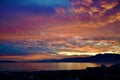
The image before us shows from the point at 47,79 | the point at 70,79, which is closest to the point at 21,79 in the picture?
the point at 47,79

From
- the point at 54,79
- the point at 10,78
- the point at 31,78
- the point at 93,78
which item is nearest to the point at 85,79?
the point at 93,78

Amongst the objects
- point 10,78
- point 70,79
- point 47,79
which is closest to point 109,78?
point 70,79

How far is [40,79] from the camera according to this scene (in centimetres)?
2939

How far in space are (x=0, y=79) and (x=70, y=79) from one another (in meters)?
8.07

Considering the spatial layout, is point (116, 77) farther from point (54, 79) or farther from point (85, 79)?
point (54, 79)

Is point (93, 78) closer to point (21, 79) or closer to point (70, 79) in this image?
point (70, 79)

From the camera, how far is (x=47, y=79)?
29.5m

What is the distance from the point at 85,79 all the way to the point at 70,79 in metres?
2.04

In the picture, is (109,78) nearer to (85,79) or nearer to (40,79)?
(85,79)

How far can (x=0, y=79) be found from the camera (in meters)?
29.1

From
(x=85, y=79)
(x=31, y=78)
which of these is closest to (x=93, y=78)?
(x=85, y=79)

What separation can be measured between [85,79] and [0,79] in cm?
977

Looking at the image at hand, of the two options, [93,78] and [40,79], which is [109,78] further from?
[40,79]

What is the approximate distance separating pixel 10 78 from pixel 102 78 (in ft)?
35.1
